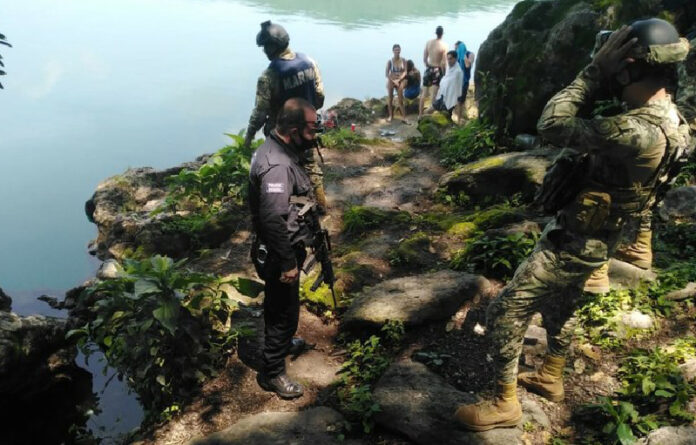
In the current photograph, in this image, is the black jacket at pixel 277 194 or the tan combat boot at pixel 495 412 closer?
the tan combat boot at pixel 495 412

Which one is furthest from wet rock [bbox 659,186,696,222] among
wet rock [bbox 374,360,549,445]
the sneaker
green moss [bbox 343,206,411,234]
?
the sneaker

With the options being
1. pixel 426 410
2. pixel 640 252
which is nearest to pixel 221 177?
pixel 426 410

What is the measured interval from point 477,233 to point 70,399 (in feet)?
20.6

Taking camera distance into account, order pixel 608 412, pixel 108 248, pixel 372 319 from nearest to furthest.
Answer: pixel 608 412
pixel 372 319
pixel 108 248

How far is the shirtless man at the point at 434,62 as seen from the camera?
13961 mm

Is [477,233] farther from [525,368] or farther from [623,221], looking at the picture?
[623,221]

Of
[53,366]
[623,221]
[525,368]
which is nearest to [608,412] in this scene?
[525,368]

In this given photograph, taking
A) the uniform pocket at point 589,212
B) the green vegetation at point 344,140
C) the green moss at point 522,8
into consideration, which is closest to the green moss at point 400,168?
the green vegetation at point 344,140

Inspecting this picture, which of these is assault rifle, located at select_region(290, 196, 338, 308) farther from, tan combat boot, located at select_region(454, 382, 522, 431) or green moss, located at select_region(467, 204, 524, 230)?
green moss, located at select_region(467, 204, 524, 230)

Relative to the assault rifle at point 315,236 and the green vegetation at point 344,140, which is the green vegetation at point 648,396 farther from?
the green vegetation at point 344,140

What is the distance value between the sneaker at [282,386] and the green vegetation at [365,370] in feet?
1.31

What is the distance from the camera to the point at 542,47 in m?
9.24

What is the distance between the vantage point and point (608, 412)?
355cm

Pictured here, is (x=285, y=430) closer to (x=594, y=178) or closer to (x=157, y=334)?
(x=157, y=334)
